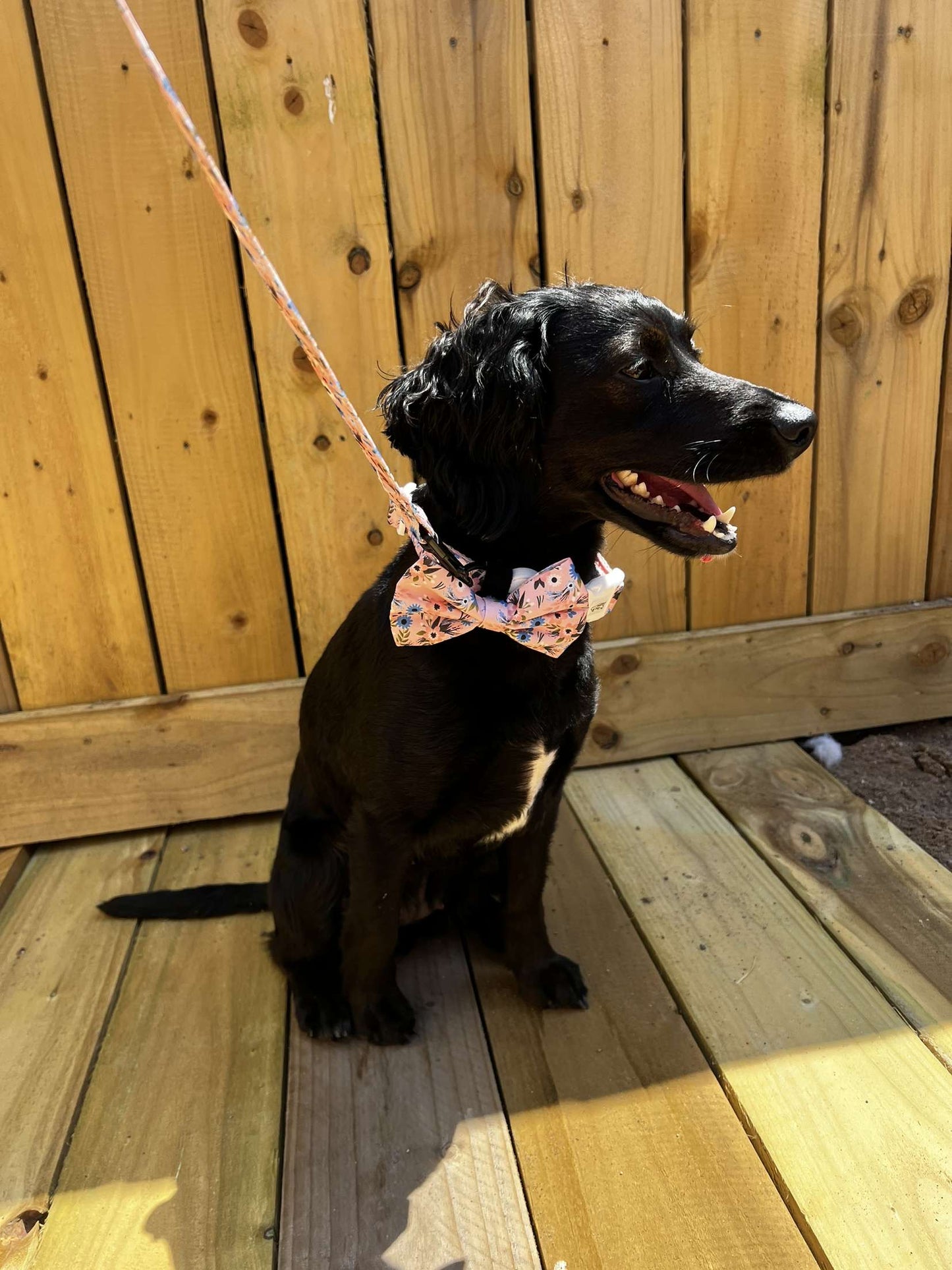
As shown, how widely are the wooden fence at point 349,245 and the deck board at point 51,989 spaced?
1.59 feet

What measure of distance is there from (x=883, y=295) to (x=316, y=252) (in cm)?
157

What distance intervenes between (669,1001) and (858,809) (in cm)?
92

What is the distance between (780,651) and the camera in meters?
2.63

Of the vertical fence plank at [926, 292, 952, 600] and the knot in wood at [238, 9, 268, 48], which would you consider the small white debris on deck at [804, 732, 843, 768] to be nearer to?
the vertical fence plank at [926, 292, 952, 600]

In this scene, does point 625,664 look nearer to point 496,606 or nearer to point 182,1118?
point 496,606

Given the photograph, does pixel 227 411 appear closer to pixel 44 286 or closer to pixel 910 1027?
pixel 44 286

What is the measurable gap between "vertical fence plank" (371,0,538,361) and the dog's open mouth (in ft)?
3.21

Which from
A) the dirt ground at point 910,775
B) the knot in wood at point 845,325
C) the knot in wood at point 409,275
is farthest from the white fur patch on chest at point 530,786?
the knot in wood at point 845,325

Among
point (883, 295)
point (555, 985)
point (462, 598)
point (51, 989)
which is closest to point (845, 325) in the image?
point (883, 295)

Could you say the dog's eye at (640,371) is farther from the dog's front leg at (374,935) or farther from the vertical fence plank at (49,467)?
the vertical fence plank at (49,467)

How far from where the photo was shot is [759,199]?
226 centimetres

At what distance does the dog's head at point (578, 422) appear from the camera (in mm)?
1327

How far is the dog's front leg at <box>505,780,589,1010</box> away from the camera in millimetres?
1745

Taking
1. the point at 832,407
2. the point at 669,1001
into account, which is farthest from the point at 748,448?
the point at 832,407
